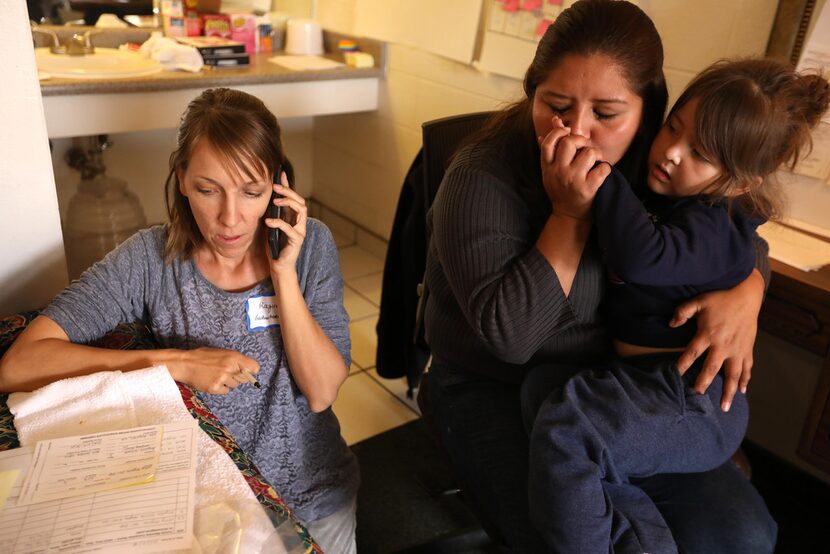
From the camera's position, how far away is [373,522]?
1951 mm

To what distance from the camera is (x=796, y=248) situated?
1733 mm

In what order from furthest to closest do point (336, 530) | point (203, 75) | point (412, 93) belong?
1. point (412, 93)
2. point (203, 75)
3. point (336, 530)

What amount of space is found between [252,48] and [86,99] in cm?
94

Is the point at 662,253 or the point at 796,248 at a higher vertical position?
the point at 662,253

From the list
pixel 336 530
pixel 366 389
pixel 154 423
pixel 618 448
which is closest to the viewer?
pixel 154 423

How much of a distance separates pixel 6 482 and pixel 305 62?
97.7 inches

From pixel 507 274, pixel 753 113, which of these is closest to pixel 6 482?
pixel 507 274

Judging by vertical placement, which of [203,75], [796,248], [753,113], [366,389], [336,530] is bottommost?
[366,389]

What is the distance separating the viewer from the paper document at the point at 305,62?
2972 millimetres

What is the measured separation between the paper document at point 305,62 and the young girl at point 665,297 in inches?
80.0

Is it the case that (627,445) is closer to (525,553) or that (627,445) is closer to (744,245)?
(525,553)

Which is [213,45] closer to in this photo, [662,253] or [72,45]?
[72,45]

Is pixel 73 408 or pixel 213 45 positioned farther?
pixel 213 45


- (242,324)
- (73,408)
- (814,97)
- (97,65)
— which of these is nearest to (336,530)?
(242,324)
